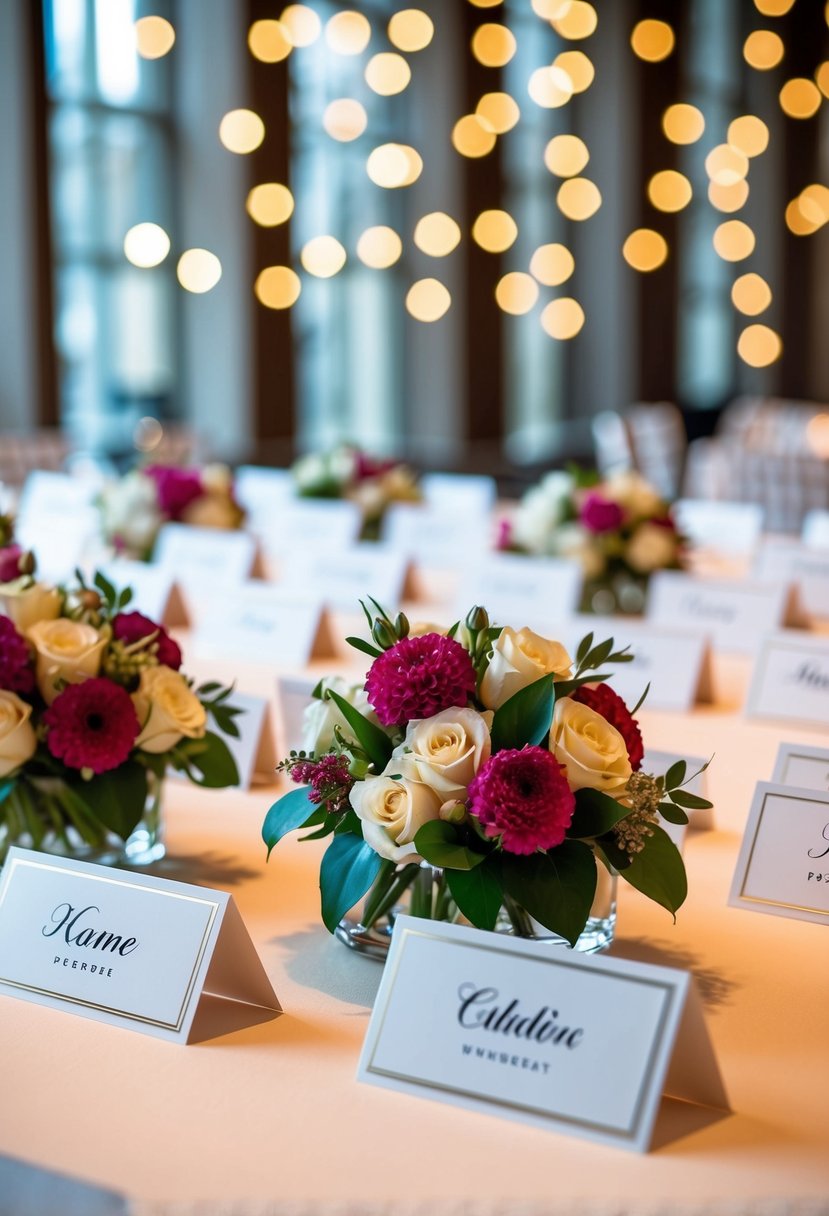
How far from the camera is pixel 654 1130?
936 mm

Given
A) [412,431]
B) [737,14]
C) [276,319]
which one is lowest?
[412,431]

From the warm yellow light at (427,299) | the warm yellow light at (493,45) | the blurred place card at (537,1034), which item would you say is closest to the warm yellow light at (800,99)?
the warm yellow light at (493,45)

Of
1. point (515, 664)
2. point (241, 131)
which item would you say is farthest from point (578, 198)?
point (515, 664)

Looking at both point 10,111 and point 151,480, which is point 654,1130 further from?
point 10,111

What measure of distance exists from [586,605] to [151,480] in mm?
1086

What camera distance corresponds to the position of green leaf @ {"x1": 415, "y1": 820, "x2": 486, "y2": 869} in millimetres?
1007

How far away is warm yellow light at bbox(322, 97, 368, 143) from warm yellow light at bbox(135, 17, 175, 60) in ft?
4.23

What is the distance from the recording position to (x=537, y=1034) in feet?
3.09

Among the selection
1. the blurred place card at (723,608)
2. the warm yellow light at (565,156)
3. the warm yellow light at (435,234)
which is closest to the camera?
the blurred place card at (723,608)

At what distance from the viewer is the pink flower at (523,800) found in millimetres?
986

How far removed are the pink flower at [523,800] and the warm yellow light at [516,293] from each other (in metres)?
9.12

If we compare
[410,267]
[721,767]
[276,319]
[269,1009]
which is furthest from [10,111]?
[269,1009]

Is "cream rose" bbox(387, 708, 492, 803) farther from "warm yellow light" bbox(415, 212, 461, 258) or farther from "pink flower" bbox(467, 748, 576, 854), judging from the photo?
"warm yellow light" bbox(415, 212, 461, 258)

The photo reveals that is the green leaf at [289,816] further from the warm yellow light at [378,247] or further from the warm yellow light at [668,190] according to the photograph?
the warm yellow light at [668,190]
